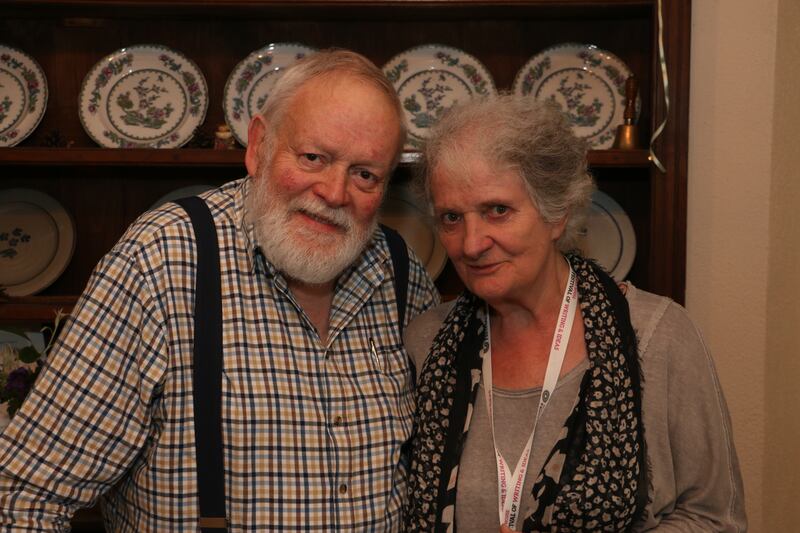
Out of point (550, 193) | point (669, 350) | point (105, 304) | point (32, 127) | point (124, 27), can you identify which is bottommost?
point (669, 350)

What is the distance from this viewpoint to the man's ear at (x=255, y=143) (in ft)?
5.54

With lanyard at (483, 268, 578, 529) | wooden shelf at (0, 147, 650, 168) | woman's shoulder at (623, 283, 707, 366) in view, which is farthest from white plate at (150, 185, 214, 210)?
woman's shoulder at (623, 283, 707, 366)

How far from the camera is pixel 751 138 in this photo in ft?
7.30

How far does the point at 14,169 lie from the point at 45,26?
1.46ft

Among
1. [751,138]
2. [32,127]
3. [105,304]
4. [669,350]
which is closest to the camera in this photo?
[105,304]

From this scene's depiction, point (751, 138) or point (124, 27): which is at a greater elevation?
point (124, 27)

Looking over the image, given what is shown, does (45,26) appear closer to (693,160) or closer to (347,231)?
(347,231)

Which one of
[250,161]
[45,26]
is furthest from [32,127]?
[250,161]

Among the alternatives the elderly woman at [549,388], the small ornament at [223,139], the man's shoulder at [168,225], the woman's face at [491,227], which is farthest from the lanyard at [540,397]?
the small ornament at [223,139]

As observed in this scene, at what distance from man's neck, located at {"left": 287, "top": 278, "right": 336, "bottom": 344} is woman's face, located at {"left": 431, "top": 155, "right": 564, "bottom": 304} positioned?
29cm

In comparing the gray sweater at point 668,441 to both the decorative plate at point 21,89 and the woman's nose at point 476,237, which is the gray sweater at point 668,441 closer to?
the woman's nose at point 476,237

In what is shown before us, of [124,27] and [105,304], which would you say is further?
[124,27]

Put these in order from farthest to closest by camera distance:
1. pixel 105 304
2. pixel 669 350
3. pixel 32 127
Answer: pixel 32 127 < pixel 669 350 < pixel 105 304

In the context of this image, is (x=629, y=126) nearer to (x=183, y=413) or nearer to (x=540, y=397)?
(x=540, y=397)
